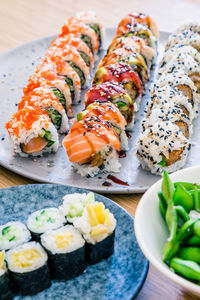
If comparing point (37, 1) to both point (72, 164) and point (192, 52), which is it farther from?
point (72, 164)

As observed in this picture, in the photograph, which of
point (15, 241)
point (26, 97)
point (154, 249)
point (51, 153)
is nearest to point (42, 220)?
point (15, 241)

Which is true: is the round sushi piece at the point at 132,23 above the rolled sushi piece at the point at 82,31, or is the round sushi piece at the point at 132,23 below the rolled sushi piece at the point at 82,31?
above

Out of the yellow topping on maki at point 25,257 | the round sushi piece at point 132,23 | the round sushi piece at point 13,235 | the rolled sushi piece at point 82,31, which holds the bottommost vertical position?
the yellow topping on maki at point 25,257

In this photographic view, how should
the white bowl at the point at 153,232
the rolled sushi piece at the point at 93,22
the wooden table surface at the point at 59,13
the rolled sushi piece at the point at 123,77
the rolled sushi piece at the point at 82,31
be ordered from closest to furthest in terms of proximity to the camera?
the white bowl at the point at 153,232 → the rolled sushi piece at the point at 123,77 → the rolled sushi piece at the point at 82,31 → the rolled sushi piece at the point at 93,22 → the wooden table surface at the point at 59,13

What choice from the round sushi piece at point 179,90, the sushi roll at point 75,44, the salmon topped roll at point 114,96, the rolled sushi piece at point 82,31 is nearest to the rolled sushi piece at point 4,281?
the salmon topped roll at point 114,96

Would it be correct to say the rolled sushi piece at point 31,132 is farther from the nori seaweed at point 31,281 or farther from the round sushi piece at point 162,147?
the nori seaweed at point 31,281

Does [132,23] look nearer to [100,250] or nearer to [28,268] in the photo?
[100,250]
